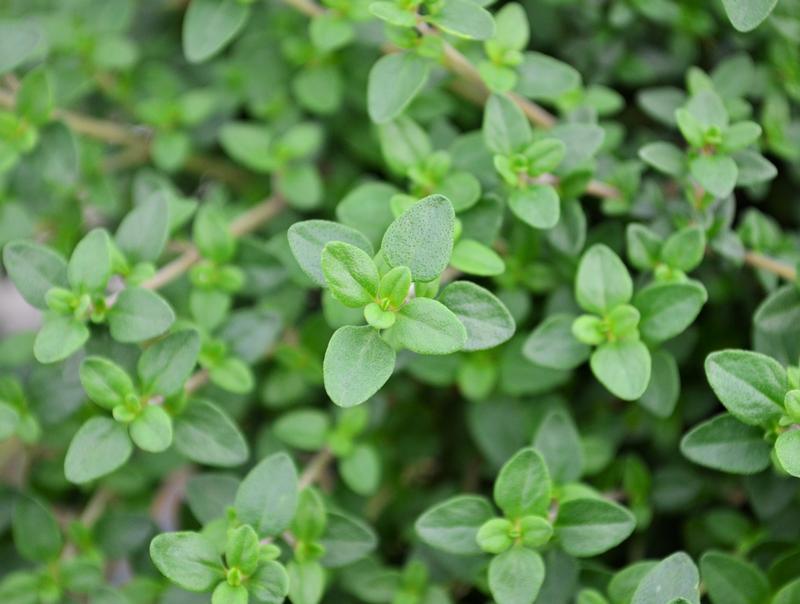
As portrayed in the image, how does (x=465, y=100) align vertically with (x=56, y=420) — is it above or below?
above

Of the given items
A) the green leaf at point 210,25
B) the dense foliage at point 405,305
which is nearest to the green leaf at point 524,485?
the dense foliage at point 405,305

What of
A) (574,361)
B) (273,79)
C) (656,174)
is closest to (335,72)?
(273,79)

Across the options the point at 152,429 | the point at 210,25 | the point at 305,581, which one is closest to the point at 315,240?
the point at 152,429

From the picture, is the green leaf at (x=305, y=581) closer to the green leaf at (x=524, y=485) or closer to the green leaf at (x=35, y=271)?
the green leaf at (x=524, y=485)

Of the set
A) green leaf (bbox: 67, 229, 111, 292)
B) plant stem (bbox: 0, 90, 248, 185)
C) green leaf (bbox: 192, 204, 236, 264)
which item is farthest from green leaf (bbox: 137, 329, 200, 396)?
plant stem (bbox: 0, 90, 248, 185)

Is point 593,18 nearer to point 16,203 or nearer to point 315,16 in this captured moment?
point 315,16

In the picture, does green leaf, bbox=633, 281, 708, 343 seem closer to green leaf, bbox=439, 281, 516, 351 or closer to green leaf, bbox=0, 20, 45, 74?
green leaf, bbox=439, 281, 516, 351

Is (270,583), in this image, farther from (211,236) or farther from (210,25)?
(210,25)
